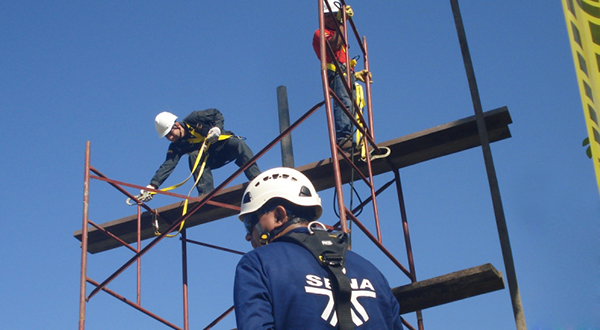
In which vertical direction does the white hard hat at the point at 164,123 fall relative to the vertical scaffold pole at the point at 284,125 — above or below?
above

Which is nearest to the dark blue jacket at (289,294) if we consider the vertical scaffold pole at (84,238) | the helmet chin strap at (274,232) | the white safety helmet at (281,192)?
the helmet chin strap at (274,232)

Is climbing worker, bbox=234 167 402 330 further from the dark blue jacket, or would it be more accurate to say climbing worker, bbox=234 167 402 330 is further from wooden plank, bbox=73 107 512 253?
wooden plank, bbox=73 107 512 253

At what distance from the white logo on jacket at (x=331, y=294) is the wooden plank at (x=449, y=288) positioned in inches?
135

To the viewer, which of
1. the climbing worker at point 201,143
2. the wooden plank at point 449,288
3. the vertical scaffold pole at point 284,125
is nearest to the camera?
the wooden plank at point 449,288

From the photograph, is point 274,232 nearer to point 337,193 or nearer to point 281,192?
point 281,192

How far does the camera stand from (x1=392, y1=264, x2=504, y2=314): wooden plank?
6777 millimetres

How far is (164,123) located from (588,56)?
373 inches

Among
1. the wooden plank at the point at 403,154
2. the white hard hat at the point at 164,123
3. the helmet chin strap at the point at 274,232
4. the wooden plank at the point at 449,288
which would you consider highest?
the white hard hat at the point at 164,123

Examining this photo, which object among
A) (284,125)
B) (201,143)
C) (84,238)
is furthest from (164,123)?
(84,238)

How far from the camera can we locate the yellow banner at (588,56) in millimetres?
1642

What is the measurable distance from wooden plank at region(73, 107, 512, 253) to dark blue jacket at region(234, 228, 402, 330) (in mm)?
4747

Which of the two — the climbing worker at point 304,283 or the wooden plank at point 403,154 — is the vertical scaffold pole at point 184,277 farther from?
the climbing worker at point 304,283

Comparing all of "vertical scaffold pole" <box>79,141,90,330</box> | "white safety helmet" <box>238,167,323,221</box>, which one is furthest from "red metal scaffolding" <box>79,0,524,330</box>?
"white safety helmet" <box>238,167,323,221</box>

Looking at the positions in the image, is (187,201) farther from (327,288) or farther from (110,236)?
(327,288)
